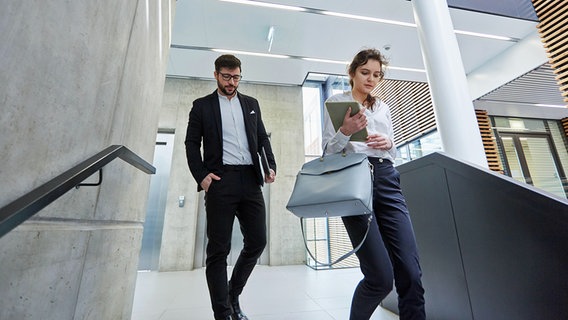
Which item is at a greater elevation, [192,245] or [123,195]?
[123,195]

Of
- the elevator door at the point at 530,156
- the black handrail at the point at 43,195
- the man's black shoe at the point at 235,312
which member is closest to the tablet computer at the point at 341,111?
the black handrail at the point at 43,195

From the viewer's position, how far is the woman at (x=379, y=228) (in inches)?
42.0

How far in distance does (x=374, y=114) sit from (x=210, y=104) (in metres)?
1.03

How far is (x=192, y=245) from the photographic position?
478 cm

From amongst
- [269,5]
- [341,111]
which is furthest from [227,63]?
[269,5]

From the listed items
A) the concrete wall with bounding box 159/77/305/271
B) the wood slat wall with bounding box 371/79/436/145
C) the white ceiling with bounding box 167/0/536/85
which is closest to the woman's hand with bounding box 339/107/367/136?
the white ceiling with bounding box 167/0/536/85

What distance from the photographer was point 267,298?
98.3 inches

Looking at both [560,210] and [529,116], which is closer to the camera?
[560,210]

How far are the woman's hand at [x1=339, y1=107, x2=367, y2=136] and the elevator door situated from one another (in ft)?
25.0

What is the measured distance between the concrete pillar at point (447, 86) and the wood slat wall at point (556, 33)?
2.51 meters

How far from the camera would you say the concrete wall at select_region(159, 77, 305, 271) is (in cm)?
476

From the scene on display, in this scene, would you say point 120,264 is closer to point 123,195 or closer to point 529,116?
point 123,195

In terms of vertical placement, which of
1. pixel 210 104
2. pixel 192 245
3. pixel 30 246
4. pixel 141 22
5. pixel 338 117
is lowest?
pixel 192 245

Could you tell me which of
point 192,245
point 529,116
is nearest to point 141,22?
point 192,245
